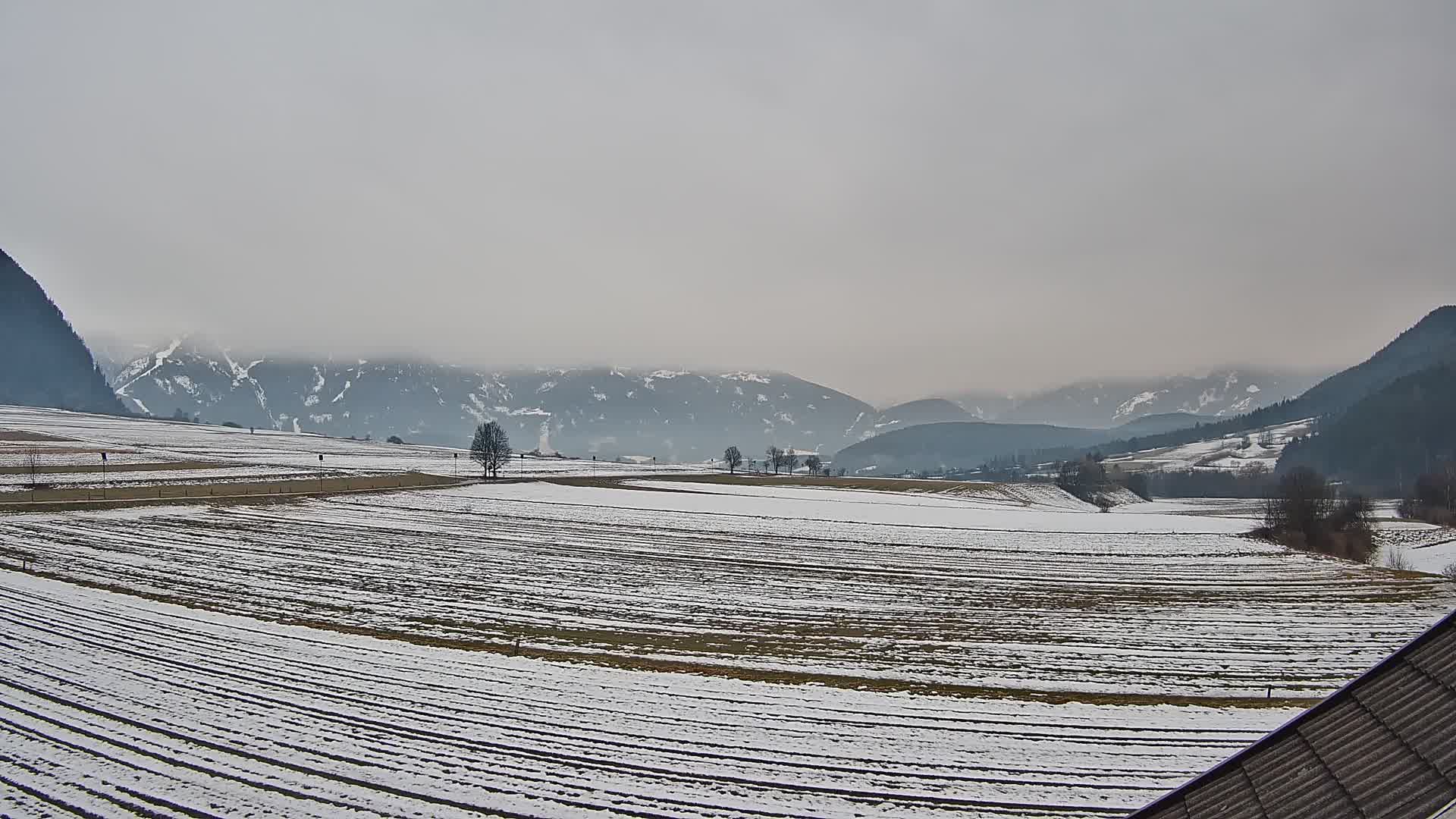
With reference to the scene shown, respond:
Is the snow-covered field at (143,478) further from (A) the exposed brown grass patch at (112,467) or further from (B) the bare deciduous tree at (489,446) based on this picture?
(B) the bare deciduous tree at (489,446)

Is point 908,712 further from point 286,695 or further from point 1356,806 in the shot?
point 286,695

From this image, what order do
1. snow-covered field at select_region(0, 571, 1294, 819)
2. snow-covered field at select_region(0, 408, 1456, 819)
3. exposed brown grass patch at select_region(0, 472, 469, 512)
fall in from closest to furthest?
snow-covered field at select_region(0, 571, 1294, 819)
snow-covered field at select_region(0, 408, 1456, 819)
exposed brown grass patch at select_region(0, 472, 469, 512)

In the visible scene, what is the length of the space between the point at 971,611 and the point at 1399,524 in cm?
8957

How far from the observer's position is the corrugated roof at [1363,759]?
4.54 metres

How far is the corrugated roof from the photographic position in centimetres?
454

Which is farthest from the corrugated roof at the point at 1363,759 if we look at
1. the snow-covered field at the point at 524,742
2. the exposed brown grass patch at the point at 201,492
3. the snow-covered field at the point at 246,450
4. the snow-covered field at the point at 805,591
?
the snow-covered field at the point at 246,450

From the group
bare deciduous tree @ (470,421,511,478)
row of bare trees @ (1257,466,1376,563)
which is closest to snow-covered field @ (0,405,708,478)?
bare deciduous tree @ (470,421,511,478)

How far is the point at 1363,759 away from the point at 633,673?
61.3 feet

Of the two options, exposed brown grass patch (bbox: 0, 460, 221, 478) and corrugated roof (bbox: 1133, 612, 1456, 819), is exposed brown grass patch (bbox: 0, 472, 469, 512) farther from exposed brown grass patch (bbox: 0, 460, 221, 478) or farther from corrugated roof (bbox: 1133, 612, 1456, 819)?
corrugated roof (bbox: 1133, 612, 1456, 819)

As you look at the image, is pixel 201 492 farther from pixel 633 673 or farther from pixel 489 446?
pixel 633 673

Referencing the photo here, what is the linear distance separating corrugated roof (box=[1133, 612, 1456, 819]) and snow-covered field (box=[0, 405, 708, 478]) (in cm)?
13000

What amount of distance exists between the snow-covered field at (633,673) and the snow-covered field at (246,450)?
8848cm

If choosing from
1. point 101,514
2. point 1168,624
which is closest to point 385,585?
point 1168,624

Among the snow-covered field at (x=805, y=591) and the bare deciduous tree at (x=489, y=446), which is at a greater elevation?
the bare deciduous tree at (x=489, y=446)
